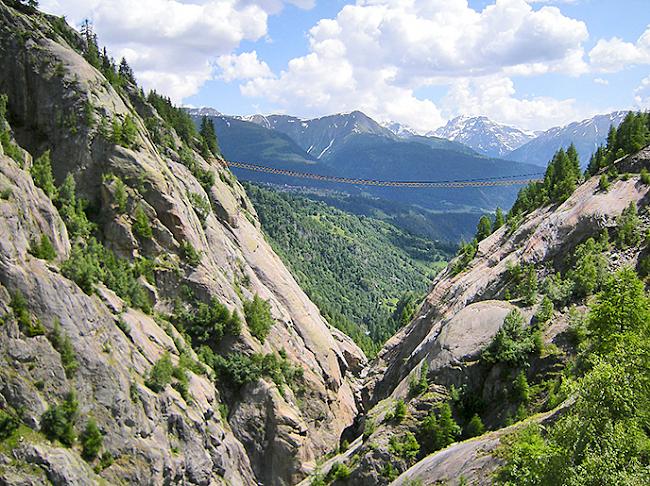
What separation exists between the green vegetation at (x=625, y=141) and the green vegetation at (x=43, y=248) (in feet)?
225

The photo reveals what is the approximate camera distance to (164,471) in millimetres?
55188

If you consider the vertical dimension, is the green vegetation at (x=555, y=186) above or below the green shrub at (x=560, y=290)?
above

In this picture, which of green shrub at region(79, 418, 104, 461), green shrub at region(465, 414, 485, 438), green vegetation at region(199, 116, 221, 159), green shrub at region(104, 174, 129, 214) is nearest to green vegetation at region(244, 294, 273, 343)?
green shrub at region(104, 174, 129, 214)

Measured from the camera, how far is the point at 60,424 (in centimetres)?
4897

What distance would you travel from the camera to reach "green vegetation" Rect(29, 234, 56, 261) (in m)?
54.8

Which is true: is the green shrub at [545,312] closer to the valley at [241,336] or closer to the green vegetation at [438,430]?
the valley at [241,336]

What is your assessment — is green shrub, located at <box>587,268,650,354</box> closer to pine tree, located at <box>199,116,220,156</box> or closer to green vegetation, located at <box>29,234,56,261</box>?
green vegetation, located at <box>29,234,56,261</box>

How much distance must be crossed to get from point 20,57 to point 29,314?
139 feet

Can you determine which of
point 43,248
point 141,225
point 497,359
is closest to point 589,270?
point 497,359

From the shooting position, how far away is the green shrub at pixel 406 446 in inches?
2114

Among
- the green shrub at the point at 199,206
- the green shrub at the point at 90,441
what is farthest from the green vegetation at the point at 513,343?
the green shrub at the point at 199,206

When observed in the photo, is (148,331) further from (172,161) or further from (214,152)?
(214,152)

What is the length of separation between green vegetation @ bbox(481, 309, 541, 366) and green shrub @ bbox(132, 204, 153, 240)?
145ft

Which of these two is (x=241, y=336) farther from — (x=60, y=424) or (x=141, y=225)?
(x=60, y=424)
